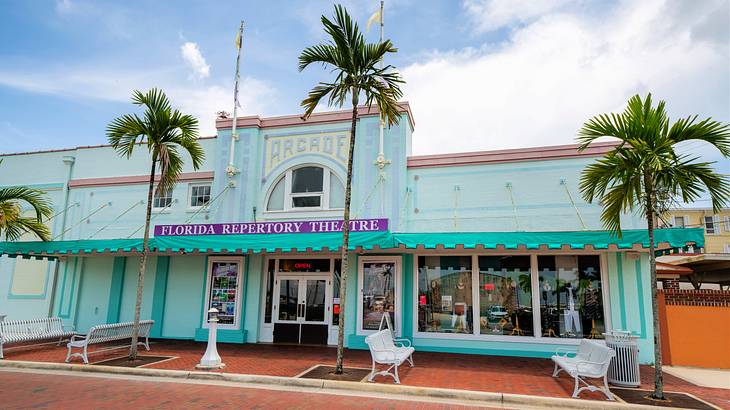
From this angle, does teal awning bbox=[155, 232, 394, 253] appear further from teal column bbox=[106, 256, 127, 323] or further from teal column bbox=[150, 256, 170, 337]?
teal column bbox=[106, 256, 127, 323]

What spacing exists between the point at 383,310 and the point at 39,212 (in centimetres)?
1060

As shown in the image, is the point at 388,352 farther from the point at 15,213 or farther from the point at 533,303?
the point at 15,213

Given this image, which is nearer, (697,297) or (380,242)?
(380,242)

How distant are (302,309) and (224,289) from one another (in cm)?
256

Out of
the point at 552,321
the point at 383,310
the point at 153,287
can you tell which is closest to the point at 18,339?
the point at 153,287

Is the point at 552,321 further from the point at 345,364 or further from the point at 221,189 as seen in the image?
the point at 221,189

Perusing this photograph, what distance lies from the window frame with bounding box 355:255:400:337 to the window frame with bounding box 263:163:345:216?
1.78m

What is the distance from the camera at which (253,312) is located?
13836 millimetres

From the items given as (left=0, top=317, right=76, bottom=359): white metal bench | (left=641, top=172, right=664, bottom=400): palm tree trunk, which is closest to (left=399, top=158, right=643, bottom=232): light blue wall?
(left=641, top=172, right=664, bottom=400): palm tree trunk

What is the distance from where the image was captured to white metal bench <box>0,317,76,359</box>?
11211 millimetres

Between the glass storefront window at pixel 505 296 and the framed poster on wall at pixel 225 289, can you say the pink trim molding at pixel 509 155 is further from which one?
the framed poster on wall at pixel 225 289

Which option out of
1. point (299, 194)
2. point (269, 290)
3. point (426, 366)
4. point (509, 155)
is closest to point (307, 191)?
point (299, 194)

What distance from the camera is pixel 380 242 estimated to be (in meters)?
11.1

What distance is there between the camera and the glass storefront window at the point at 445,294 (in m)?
12.5
